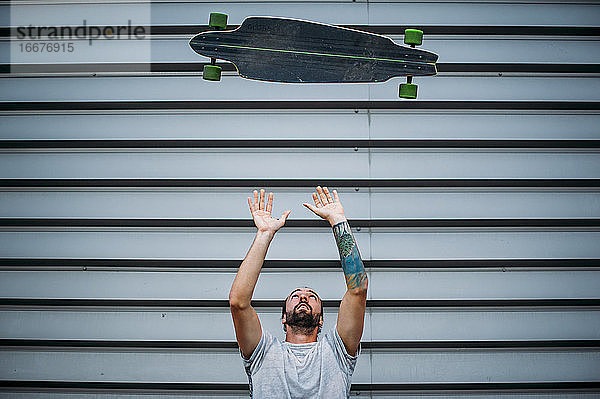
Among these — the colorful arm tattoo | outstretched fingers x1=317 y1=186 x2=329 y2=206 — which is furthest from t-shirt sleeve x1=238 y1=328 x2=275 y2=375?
outstretched fingers x1=317 y1=186 x2=329 y2=206

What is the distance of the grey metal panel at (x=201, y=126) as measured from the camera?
463cm

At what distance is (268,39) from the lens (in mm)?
3518

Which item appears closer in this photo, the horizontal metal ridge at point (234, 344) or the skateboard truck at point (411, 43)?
the skateboard truck at point (411, 43)

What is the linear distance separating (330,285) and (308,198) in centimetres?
69

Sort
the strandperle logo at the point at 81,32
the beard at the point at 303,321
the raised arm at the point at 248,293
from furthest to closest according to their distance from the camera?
1. the strandperle logo at the point at 81,32
2. the beard at the point at 303,321
3. the raised arm at the point at 248,293

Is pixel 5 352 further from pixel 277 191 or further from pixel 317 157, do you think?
pixel 317 157

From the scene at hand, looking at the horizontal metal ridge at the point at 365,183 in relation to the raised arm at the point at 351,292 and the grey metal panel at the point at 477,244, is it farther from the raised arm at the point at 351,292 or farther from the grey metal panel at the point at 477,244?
the raised arm at the point at 351,292

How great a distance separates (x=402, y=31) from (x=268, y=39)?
154 centimetres

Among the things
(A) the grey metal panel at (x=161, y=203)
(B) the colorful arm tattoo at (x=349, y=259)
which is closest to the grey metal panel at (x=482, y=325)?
(A) the grey metal panel at (x=161, y=203)

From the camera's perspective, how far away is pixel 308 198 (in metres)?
4.60

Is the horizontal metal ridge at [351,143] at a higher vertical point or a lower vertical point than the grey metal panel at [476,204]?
higher

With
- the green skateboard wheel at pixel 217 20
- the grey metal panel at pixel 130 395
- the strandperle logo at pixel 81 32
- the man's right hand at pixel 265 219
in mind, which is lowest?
the grey metal panel at pixel 130 395

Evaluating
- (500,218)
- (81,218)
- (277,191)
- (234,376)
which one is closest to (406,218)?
(500,218)

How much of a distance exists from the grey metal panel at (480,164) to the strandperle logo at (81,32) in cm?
215
